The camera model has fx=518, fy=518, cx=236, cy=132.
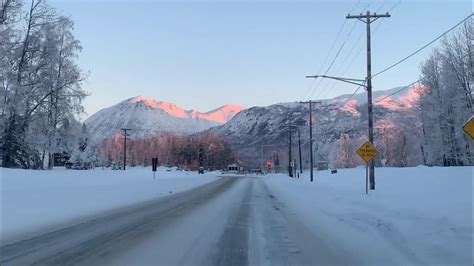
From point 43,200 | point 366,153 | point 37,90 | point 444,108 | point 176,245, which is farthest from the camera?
point 444,108

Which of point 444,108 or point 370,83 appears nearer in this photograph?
point 370,83

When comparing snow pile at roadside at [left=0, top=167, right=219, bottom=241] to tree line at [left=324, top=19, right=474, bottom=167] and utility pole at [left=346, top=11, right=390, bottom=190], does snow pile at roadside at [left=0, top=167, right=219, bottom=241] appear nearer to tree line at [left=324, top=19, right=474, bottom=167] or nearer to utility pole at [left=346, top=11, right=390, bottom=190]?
utility pole at [left=346, top=11, right=390, bottom=190]

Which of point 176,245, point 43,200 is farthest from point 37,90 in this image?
point 176,245

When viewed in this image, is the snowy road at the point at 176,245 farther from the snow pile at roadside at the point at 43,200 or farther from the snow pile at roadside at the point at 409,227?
the snow pile at roadside at the point at 43,200

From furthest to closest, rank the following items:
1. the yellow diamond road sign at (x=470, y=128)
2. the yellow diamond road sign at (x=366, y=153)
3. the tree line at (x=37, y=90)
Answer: the tree line at (x=37, y=90) → the yellow diamond road sign at (x=366, y=153) → the yellow diamond road sign at (x=470, y=128)

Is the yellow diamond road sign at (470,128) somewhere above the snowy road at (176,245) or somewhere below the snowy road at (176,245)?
above

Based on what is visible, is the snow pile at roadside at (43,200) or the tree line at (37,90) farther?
the tree line at (37,90)

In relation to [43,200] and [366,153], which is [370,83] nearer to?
[366,153]

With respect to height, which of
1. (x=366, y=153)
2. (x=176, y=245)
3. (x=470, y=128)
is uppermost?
(x=470, y=128)

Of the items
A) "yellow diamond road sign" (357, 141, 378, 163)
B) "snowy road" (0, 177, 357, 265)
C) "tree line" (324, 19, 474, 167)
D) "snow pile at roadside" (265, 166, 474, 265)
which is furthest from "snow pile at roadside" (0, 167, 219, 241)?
"tree line" (324, 19, 474, 167)

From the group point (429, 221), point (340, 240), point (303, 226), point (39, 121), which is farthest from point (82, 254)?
point (39, 121)

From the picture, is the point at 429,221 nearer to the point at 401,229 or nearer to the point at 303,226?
the point at 401,229

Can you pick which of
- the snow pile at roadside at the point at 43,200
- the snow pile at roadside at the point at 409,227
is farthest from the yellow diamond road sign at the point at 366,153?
the snow pile at roadside at the point at 43,200

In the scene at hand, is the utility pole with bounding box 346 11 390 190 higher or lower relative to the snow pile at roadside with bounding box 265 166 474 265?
higher
